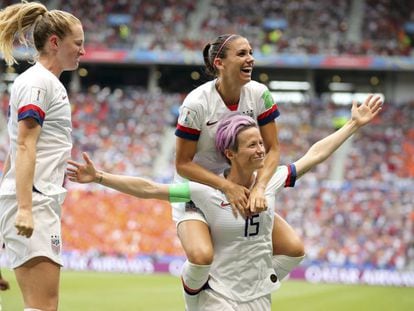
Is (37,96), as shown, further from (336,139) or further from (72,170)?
(336,139)

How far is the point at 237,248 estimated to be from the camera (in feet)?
15.7

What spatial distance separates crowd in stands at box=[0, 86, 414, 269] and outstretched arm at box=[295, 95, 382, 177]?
49.8 feet

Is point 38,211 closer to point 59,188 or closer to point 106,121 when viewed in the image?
point 59,188

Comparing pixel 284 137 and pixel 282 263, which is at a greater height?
pixel 282 263

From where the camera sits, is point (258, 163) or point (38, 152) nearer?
point (38, 152)

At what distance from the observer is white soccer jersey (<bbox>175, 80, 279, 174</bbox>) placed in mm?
5414

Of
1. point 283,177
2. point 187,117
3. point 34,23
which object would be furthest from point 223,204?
point 34,23

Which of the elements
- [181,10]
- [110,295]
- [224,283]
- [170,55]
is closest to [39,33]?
[224,283]

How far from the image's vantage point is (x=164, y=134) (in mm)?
28484

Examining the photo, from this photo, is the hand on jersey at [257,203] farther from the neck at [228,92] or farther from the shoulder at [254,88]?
the shoulder at [254,88]

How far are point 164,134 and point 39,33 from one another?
23874 millimetres

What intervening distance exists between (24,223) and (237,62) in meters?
2.06

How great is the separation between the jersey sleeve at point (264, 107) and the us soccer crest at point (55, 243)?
1.91 meters

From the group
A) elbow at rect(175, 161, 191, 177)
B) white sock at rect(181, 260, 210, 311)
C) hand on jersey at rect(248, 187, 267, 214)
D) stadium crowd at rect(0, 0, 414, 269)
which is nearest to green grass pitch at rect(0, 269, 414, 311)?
stadium crowd at rect(0, 0, 414, 269)
